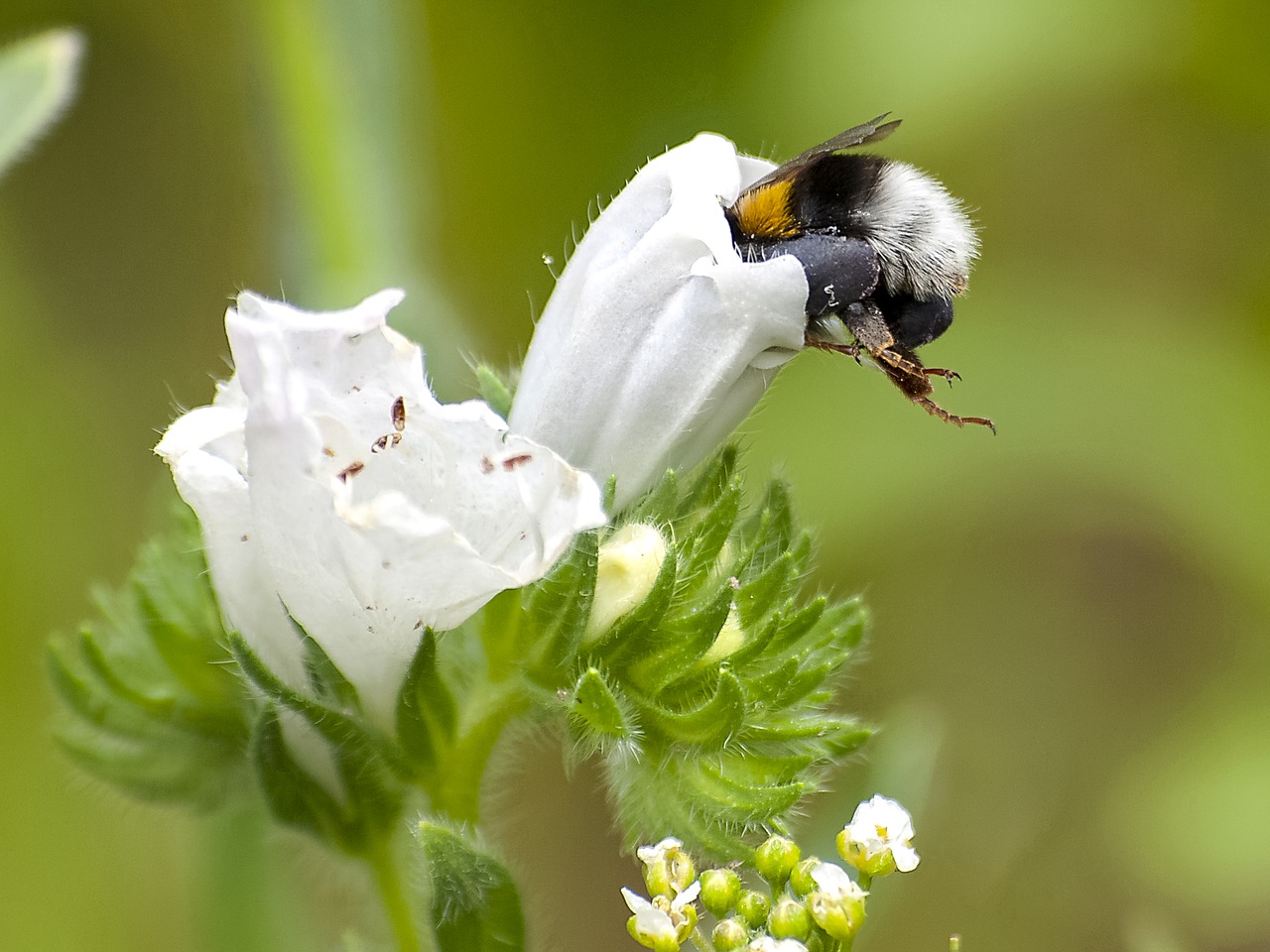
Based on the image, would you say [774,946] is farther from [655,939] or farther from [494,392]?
[494,392]

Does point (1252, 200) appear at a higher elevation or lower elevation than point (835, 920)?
lower

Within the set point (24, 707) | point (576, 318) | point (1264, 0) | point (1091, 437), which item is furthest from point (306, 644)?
point (1264, 0)

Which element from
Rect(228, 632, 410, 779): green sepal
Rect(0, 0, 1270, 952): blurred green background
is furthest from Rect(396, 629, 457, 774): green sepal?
Rect(0, 0, 1270, 952): blurred green background

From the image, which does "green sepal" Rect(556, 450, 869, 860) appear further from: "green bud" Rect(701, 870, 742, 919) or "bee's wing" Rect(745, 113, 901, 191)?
"bee's wing" Rect(745, 113, 901, 191)

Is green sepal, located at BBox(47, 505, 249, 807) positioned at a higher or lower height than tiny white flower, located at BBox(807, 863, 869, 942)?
higher

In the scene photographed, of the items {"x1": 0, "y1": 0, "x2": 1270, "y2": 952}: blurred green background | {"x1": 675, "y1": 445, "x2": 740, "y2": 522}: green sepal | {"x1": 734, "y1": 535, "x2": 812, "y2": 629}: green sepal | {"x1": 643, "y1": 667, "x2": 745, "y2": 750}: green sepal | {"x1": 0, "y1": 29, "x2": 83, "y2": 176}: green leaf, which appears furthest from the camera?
{"x1": 0, "y1": 0, "x2": 1270, "y2": 952}: blurred green background

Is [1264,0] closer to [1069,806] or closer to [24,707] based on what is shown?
[1069,806]
